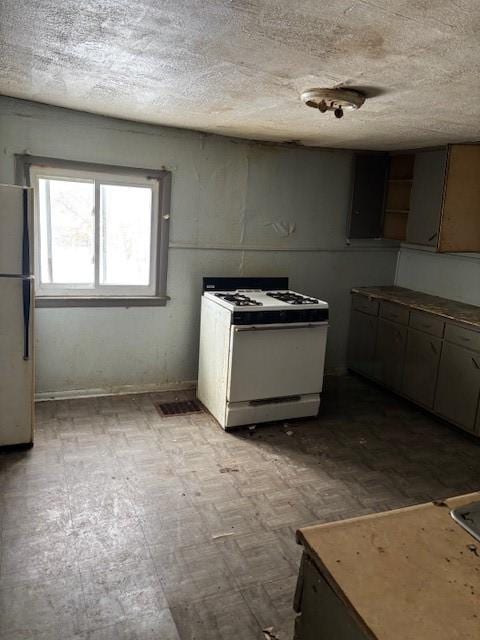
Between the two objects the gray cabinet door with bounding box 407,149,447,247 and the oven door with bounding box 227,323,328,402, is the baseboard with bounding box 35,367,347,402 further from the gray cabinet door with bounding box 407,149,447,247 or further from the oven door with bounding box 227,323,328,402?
the gray cabinet door with bounding box 407,149,447,247

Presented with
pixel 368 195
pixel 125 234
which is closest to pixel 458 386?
pixel 368 195

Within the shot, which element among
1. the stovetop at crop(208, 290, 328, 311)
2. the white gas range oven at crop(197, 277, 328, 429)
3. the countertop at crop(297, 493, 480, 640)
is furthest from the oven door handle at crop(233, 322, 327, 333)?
the countertop at crop(297, 493, 480, 640)

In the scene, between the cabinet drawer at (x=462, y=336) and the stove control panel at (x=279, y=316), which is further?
the cabinet drawer at (x=462, y=336)

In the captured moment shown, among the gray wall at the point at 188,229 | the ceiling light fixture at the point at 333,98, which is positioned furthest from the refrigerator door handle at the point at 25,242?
the ceiling light fixture at the point at 333,98

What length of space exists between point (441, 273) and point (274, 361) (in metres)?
2.08

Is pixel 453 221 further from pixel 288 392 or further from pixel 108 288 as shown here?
pixel 108 288

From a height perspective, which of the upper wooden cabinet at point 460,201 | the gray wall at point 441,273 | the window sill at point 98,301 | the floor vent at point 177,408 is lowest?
the floor vent at point 177,408

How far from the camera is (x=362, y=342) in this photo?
15.6 ft

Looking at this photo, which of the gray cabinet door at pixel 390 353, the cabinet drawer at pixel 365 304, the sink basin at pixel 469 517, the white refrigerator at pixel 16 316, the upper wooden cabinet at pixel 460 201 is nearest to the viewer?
the sink basin at pixel 469 517

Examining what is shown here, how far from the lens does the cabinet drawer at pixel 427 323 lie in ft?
12.6

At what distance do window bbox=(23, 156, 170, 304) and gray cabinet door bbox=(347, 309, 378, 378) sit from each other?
1925mm

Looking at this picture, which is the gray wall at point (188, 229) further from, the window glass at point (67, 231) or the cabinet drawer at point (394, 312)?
the cabinet drawer at point (394, 312)

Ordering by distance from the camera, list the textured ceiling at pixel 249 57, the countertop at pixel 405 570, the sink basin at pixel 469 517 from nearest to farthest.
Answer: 1. the countertop at pixel 405 570
2. the sink basin at pixel 469 517
3. the textured ceiling at pixel 249 57

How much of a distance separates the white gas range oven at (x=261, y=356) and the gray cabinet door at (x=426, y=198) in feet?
4.28
